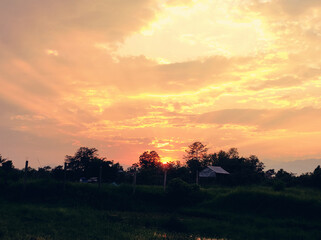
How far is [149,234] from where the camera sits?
22344 millimetres

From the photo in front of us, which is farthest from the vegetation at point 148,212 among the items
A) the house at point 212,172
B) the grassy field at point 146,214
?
the house at point 212,172

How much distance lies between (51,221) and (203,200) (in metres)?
18.5

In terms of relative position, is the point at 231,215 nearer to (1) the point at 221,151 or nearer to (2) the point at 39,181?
(2) the point at 39,181

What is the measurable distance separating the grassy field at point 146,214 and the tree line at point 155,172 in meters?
3.15

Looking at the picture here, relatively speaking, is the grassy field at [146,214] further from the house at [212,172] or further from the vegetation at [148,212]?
the house at [212,172]

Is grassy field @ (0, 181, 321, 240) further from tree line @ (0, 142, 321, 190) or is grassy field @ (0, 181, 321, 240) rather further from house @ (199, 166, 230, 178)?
house @ (199, 166, 230, 178)

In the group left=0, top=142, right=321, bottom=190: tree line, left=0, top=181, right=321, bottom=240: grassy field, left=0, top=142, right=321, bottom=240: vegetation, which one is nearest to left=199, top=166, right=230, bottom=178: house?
left=0, top=142, right=321, bottom=190: tree line

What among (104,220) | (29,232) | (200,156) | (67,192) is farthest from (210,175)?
(29,232)

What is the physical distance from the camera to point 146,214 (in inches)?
1267

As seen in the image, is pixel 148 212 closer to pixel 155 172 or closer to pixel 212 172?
pixel 155 172

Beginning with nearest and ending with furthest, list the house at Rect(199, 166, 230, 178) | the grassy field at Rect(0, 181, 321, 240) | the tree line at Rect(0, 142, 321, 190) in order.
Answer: the grassy field at Rect(0, 181, 321, 240) → the tree line at Rect(0, 142, 321, 190) → the house at Rect(199, 166, 230, 178)

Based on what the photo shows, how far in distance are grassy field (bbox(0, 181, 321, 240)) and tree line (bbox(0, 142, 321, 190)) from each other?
3.15 metres

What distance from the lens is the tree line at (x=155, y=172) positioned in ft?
163

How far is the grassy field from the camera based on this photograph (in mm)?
22625
